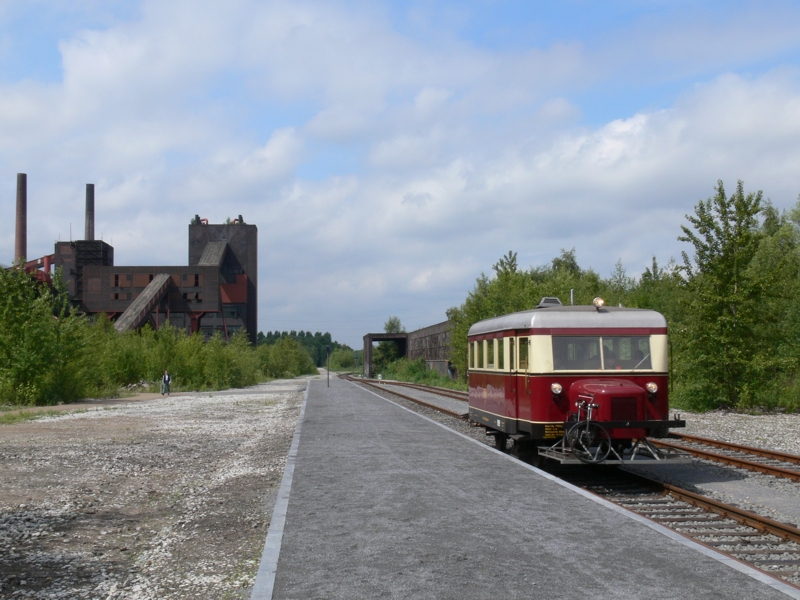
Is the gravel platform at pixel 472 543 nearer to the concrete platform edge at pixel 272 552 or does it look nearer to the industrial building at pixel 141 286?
the concrete platform edge at pixel 272 552

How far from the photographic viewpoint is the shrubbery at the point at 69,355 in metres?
33.5

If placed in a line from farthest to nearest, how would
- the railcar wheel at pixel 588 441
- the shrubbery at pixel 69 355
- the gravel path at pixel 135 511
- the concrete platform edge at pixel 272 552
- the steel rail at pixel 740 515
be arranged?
the shrubbery at pixel 69 355, the railcar wheel at pixel 588 441, the steel rail at pixel 740 515, the gravel path at pixel 135 511, the concrete platform edge at pixel 272 552

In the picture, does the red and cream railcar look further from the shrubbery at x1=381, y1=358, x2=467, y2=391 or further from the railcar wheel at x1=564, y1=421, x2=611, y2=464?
the shrubbery at x1=381, y1=358, x2=467, y2=391

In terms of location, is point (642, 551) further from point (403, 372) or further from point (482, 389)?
point (403, 372)

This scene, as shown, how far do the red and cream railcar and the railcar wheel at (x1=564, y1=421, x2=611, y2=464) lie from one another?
2 centimetres

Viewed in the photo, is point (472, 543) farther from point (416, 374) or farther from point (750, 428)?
point (416, 374)

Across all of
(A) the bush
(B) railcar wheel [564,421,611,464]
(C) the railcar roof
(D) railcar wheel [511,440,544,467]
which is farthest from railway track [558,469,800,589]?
(A) the bush

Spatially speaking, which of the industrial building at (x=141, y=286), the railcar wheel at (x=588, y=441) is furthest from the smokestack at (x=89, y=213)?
the railcar wheel at (x=588, y=441)

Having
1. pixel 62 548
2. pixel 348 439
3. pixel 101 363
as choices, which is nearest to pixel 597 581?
pixel 62 548

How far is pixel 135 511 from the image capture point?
1015cm

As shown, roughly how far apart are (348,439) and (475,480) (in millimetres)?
6255

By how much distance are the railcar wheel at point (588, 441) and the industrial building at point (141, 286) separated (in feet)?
209

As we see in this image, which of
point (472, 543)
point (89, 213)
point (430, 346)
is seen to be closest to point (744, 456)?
point (472, 543)

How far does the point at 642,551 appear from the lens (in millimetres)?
Result: 6801
